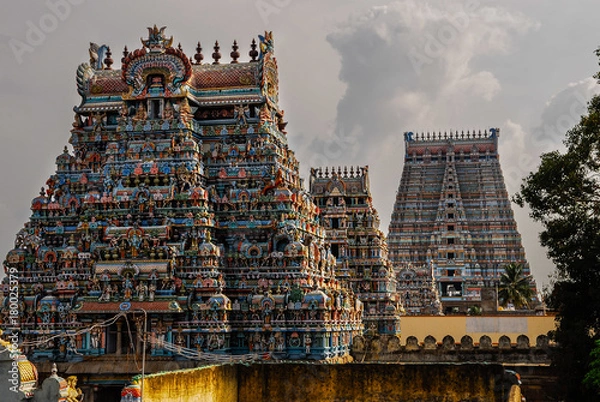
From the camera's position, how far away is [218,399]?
25203mm

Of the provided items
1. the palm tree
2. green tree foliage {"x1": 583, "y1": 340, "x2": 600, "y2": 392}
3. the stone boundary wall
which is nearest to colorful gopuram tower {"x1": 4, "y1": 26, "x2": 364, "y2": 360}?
the stone boundary wall

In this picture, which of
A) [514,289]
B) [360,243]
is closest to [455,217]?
[514,289]

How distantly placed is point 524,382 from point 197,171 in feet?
56.9

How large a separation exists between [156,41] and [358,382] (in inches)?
868

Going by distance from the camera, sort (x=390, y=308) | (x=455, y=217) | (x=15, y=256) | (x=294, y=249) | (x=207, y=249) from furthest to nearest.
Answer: (x=455, y=217), (x=390, y=308), (x=15, y=256), (x=294, y=249), (x=207, y=249)

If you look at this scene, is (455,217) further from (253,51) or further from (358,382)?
(358,382)

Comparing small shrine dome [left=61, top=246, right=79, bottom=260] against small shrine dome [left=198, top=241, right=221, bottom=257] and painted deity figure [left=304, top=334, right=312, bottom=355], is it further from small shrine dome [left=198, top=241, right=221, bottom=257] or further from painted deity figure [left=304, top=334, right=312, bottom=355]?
painted deity figure [left=304, top=334, right=312, bottom=355]

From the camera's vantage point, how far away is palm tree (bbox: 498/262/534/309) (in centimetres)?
8106

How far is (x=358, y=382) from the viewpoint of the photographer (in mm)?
26484

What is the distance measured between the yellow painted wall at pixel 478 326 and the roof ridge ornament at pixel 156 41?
73.9 feet

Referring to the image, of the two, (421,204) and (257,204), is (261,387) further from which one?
(421,204)

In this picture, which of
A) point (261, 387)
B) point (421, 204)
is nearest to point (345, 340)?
point (261, 387)

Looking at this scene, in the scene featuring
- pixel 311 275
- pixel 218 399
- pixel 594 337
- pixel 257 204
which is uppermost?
pixel 257 204

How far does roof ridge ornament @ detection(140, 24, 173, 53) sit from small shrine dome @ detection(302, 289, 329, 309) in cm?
1413
